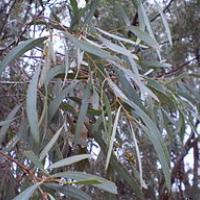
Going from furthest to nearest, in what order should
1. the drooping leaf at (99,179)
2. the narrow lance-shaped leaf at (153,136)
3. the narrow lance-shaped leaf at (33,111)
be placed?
the narrow lance-shaped leaf at (153,136)
the narrow lance-shaped leaf at (33,111)
the drooping leaf at (99,179)

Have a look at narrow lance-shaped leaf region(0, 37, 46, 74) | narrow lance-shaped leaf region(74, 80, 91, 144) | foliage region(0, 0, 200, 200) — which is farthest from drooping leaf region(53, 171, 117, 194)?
narrow lance-shaped leaf region(0, 37, 46, 74)

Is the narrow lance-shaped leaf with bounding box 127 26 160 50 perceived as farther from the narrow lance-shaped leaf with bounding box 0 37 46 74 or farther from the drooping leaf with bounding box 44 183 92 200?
the drooping leaf with bounding box 44 183 92 200

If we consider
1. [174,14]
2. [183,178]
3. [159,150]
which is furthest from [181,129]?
[174,14]

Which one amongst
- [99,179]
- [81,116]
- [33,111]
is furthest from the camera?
[81,116]

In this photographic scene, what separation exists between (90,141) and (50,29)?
451mm

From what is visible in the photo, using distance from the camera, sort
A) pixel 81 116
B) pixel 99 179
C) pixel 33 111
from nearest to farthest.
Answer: pixel 99 179, pixel 33 111, pixel 81 116

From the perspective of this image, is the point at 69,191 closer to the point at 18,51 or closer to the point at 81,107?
the point at 81,107

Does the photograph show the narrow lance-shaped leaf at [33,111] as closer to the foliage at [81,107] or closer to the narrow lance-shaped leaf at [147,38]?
the foliage at [81,107]

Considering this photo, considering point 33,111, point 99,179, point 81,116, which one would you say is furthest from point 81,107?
point 99,179

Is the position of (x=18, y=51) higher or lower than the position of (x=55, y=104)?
higher

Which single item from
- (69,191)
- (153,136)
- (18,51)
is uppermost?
(18,51)

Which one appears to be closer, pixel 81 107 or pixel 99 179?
pixel 99 179

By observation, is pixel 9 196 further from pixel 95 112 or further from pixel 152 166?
pixel 152 166

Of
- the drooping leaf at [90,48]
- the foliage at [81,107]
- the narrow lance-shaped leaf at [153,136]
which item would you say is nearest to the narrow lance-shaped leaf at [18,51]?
the foliage at [81,107]
